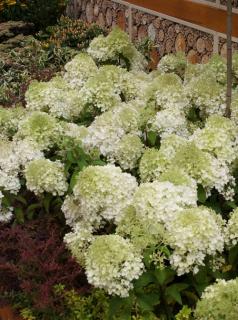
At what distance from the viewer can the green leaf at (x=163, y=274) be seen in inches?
121

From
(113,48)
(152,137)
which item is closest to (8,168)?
(152,137)

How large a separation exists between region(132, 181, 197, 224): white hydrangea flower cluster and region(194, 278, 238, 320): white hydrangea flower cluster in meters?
0.44

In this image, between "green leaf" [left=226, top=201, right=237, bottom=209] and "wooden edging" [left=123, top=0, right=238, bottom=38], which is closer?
"green leaf" [left=226, top=201, right=237, bottom=209]

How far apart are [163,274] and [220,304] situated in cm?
41

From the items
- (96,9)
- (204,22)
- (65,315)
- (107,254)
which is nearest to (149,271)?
(107,254)

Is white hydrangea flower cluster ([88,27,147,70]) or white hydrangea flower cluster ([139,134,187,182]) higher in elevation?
white hydrangea flower cluster ([139,134,187,182])

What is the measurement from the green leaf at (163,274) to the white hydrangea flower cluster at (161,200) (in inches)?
8.7

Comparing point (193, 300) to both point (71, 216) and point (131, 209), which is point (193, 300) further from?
point (71, 216)

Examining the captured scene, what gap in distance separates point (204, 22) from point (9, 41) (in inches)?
129

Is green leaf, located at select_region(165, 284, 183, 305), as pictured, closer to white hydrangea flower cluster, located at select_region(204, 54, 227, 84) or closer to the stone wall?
white hydrangea flower cluster, located at select_region(204, 54, 227, 84)

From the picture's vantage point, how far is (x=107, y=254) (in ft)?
9.68

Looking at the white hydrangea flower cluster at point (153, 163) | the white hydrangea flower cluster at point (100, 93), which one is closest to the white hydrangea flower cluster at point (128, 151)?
the white hydrangea flower cluster at point (153, 163)

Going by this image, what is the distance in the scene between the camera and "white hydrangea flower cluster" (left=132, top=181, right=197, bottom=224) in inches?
123

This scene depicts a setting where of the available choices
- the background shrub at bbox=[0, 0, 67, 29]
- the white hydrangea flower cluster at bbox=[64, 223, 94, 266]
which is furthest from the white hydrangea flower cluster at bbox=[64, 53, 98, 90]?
the background shrub at bbox=[0, 0, 67, 29]
